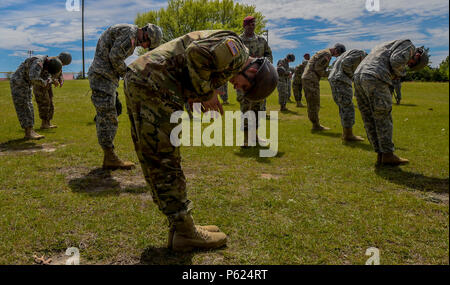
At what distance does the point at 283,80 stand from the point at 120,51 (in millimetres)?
10664

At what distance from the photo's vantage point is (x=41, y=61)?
727cm

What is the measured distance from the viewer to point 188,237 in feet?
9.37

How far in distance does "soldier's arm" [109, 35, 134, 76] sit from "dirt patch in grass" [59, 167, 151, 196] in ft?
5.60

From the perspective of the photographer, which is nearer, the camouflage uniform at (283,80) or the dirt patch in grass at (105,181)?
the dirt patch in grass at (105,181)

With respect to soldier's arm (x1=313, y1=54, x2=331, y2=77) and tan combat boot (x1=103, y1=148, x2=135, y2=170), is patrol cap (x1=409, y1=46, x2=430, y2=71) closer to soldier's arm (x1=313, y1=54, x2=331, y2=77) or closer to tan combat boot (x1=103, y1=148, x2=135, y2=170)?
soldier's arm (x1=313, y1=54, x2=331, y2=77)

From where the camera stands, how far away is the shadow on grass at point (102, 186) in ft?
14.3

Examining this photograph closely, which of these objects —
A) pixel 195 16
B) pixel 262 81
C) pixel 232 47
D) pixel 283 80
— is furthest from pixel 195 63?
pixel 195 16

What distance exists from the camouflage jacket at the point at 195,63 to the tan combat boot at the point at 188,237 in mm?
1092

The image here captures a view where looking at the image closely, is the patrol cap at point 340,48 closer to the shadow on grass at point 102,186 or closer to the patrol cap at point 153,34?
the patrol cap at point 153,34

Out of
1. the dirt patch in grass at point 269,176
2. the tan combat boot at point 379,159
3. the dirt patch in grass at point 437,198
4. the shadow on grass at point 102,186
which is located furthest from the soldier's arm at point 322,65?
the shadow on grass at point 102,186

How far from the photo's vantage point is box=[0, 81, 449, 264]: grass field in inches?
113

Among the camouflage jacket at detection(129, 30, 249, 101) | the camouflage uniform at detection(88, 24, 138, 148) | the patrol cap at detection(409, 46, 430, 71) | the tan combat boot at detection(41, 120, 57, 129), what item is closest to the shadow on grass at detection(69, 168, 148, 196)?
the camouflage uniform at detection(88, 24, 138, 148)

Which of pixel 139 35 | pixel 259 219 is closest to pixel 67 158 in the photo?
pixel 139 35
